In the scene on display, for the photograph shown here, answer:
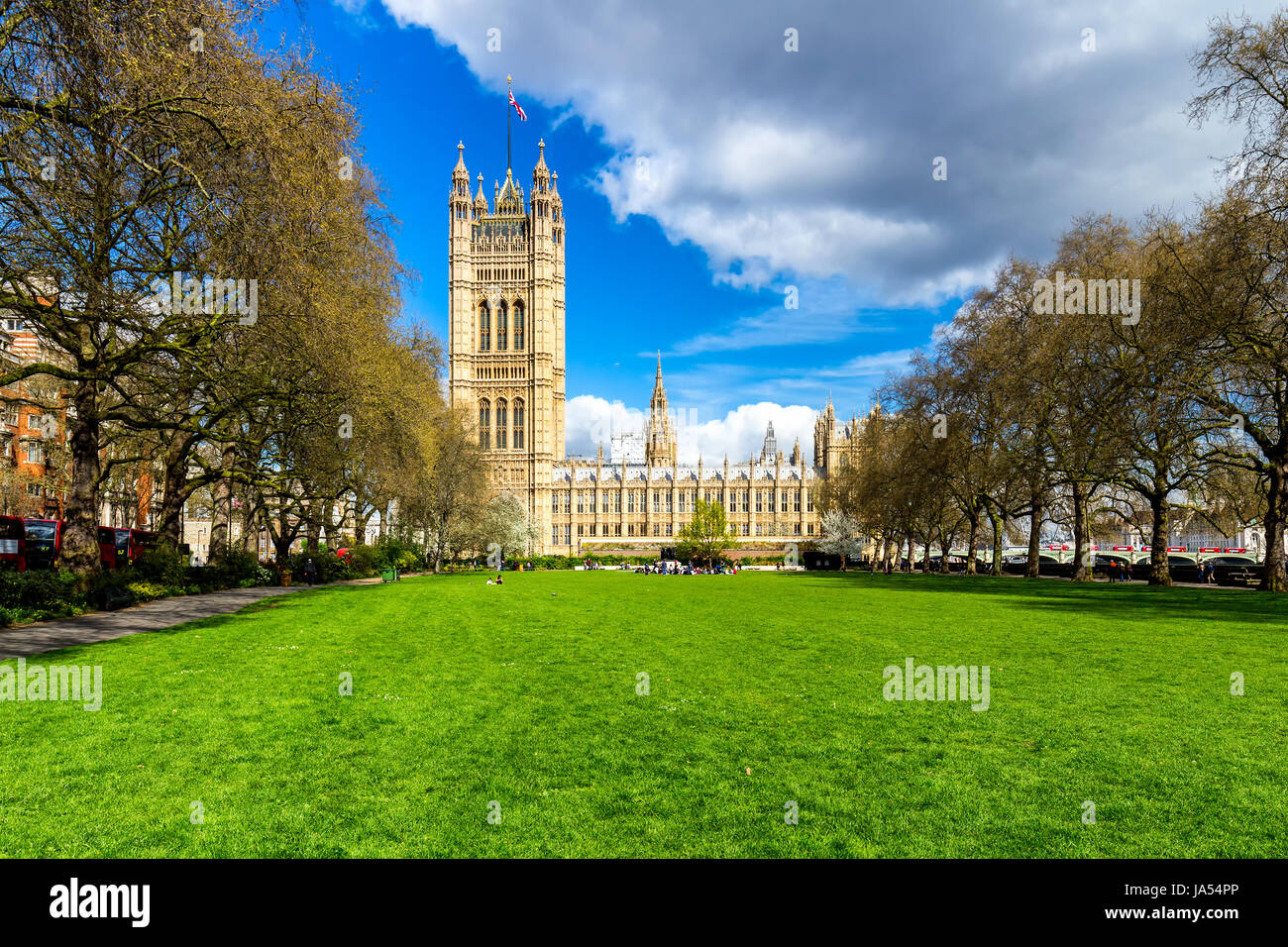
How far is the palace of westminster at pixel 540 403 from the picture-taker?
108250 millimetres

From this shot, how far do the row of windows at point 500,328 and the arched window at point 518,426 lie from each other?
27.4ft

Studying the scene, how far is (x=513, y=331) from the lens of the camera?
11000cm

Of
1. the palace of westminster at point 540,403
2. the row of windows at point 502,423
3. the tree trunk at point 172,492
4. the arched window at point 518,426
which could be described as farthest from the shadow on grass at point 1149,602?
the row of windows at point 502,423

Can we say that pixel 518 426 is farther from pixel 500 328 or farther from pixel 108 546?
pixel 108 546

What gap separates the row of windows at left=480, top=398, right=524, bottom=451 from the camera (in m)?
109

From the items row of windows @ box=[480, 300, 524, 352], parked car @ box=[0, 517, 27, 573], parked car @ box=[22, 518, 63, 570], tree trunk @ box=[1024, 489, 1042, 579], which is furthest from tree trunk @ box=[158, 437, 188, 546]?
row of windows @ box=[480, 300, 524, 352]

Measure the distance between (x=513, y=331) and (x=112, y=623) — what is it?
317 feet

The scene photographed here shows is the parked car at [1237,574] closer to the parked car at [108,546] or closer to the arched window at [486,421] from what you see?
the parked car at [108,546]

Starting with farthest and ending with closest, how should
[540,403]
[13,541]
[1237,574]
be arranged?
1. [540,403]
2. [1237,574]
3. [13,541]

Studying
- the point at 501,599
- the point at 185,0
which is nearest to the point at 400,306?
the point at 501,599

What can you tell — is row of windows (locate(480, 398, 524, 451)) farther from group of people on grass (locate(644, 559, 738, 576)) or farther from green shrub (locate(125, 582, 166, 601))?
green shrub (locate(125, 582, 166, 601))

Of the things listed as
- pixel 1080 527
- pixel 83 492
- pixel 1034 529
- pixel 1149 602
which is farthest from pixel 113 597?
pixel 1034 529

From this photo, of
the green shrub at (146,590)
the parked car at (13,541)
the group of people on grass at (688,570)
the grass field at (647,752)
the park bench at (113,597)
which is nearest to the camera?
the grass field at (647,752)

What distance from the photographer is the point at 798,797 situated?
19.3ft
